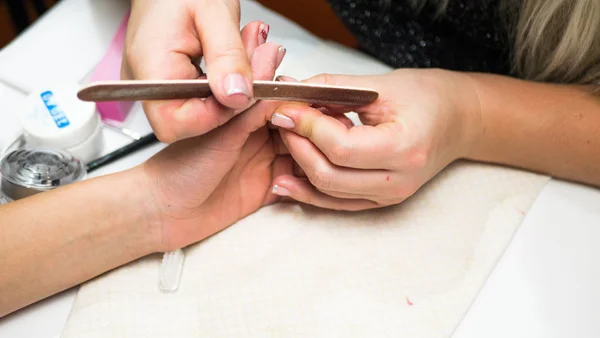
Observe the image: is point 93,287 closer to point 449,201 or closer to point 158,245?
point 158,245

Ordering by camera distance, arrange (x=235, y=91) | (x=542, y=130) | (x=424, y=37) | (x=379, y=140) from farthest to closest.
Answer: (x=424, y=37), (x=542, y=130), (x=379, y=140), (x=235, y=91)

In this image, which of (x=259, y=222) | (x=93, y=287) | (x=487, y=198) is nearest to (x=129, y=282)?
(x=93, y=287)

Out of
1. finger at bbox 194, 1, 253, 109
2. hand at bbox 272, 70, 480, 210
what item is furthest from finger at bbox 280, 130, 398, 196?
finger at bbox 194, 1, 253, 109

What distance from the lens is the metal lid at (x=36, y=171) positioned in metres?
0.58

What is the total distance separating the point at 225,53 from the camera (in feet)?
1.50

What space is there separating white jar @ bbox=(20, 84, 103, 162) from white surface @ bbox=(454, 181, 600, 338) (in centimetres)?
44

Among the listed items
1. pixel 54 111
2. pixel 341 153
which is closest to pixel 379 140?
pixel 341 153

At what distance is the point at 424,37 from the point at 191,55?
1.24ft

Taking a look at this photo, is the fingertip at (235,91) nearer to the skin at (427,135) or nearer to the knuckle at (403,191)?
the skin at (427,135)

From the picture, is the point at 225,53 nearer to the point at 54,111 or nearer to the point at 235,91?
the point at 235,91

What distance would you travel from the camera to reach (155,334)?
51cm

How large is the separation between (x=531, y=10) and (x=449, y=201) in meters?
0.24

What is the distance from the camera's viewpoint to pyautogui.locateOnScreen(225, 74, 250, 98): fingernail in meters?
0.43

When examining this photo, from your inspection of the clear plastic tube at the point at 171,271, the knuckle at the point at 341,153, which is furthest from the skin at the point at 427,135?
the clear plastic tube at the point at 171,271
